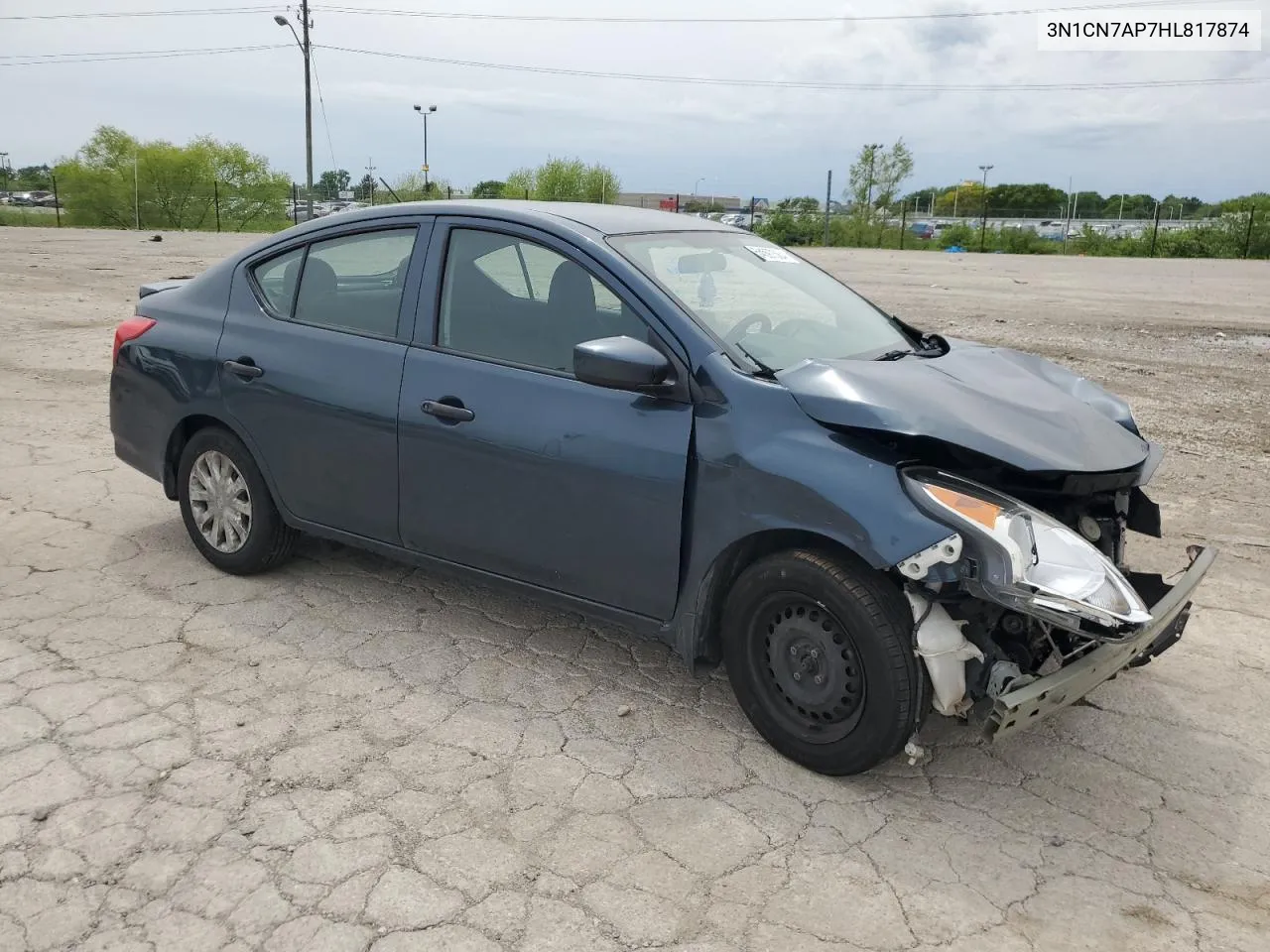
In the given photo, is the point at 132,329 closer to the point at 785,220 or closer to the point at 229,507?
the point at 229,507

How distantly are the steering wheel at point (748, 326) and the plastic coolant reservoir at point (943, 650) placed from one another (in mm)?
1051

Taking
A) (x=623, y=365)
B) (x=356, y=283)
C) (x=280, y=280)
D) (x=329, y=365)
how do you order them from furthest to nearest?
(x=280, y=280)
(x=356, y=283)
(x=329, y=365)
(x=623, y=365)

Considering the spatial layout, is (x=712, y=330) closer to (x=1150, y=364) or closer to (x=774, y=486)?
(x=774, y=486)

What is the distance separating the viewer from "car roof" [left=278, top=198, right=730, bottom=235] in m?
3.89

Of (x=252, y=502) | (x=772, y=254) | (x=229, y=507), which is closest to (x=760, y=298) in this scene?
(x=772, y=254)

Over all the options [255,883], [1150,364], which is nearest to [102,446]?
[255,883]

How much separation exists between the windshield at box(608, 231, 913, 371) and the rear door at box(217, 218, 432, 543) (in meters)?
0.98

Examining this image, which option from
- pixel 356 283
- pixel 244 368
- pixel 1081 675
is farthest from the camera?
pixel 244 368

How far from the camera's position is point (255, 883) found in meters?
2.71

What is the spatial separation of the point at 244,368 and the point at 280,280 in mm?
Result: 426

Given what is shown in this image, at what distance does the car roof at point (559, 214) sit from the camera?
389cm

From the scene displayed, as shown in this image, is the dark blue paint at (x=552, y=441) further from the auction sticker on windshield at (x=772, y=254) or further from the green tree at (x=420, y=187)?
the green tree at (x=420, y=187)

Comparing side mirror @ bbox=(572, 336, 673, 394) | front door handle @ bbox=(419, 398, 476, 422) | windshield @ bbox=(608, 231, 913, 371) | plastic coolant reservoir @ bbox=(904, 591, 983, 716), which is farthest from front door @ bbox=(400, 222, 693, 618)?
plastic coolant reservoir @ bbox=(904, 591, 983, 716)

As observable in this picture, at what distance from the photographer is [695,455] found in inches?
129
